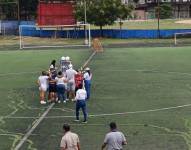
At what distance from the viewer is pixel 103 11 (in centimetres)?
9481

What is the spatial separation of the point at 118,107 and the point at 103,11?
67.0 metres

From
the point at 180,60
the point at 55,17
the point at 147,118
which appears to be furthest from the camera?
the point at 55,17

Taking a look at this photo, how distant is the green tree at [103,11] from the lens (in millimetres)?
95062

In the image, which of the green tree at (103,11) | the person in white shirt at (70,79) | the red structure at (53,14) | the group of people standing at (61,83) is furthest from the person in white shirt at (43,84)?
the green tree at (103,11)

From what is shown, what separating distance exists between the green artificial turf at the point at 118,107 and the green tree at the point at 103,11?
43.3 meters

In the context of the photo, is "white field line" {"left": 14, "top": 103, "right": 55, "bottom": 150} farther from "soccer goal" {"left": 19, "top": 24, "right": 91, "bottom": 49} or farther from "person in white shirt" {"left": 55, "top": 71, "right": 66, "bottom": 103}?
"soccer goal" {"left": 19, "top": 24, "right": 91, "bottom": 49}

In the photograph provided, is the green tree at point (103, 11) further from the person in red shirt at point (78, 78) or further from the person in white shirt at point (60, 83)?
the person in red shirt at point (78, 78)

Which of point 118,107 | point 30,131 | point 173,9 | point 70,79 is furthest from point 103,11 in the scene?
point 30,131

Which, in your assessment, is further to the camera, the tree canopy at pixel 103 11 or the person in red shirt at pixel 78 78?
the tree canopy at pixel 103 11

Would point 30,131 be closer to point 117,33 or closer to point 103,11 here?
point 117,33

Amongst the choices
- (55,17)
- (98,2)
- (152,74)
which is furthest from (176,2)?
(152,74)

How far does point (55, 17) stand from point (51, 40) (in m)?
15.1

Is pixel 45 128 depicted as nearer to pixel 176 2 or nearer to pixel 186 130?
pixel 186 130

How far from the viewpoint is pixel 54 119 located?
26250 millimetres
